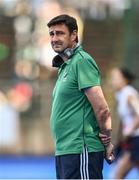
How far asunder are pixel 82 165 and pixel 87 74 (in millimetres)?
653

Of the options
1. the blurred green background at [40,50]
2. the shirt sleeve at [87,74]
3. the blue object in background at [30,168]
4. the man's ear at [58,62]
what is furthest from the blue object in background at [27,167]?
the shirt sleeve at [87,74]

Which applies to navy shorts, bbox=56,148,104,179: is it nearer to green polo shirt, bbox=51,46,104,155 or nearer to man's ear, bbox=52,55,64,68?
green polo shirt, bbox=51,46,104,155

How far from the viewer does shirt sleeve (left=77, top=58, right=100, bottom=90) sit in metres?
5.48

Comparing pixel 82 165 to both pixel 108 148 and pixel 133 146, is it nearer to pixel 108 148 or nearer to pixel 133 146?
pixel 108 148

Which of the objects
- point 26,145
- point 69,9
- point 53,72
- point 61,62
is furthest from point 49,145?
point 61,62

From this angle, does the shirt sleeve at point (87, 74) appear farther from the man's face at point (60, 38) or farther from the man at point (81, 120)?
the man's face at point (60, 38)

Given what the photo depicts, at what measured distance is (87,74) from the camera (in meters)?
5.50

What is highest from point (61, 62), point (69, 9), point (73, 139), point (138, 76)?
point (61, 62)

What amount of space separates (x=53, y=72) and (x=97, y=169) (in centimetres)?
867

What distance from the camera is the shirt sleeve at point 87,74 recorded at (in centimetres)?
548

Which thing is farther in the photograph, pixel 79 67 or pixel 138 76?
pixel 138 76

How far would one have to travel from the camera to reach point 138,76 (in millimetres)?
14398

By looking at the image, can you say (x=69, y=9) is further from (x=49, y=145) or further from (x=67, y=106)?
(x=67, y=106)

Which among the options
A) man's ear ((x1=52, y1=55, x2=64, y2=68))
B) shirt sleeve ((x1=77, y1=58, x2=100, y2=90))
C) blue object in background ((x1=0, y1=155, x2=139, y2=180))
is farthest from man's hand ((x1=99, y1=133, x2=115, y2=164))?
blue object in background ((x1=0, y1=155, x2=139, y2=180))
